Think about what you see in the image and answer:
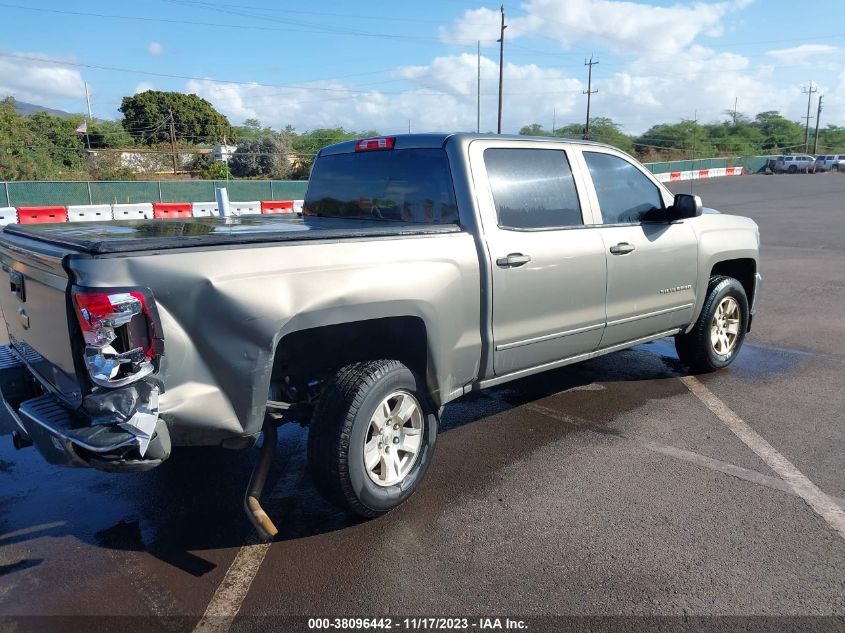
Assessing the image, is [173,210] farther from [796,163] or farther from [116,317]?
[796,163]

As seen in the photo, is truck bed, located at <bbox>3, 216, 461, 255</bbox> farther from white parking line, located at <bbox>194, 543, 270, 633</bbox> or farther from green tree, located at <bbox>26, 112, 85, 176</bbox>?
green tree, located at <bbox>26, 112, 85, 176</bbox>

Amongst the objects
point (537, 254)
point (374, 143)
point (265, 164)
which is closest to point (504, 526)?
point (537, 254)

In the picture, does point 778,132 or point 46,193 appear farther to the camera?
point 778,132

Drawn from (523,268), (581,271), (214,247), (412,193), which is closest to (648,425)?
(581,271)

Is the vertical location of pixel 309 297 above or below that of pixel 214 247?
below

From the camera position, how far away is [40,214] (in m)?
16.6

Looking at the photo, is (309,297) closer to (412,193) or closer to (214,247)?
(214,247)

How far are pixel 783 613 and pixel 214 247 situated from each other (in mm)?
2771

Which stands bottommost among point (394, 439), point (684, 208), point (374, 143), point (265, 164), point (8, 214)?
point (394, 439)

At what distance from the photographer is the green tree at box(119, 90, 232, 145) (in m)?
61.4

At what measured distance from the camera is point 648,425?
4668 millimetres

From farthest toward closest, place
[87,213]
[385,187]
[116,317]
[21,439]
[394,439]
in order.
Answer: [87,213] → [385,187] → [394,439] → [21,439] → [116,317]

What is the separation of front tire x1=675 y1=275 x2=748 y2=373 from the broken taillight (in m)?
4.48

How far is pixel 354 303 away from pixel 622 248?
90.0 inches
